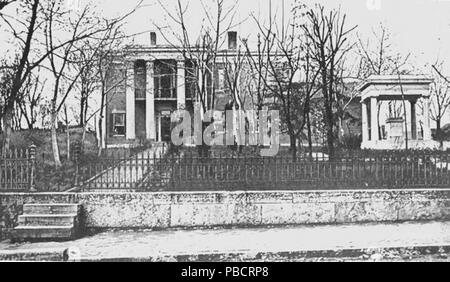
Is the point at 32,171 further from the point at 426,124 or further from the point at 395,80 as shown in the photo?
the point at 395,80

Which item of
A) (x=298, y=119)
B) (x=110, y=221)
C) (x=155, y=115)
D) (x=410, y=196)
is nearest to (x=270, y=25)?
(x=298, y=119)

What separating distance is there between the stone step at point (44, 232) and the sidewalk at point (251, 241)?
8.8 inches

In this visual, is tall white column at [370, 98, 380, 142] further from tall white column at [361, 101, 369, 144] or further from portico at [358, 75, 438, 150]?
tall white column at [361, 101, 369, 144]

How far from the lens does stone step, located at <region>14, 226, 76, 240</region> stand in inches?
319

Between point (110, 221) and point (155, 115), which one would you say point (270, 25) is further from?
point (155, 115)

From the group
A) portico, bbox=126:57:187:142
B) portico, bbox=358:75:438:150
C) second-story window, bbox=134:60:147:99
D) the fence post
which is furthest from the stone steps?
portico, bbox=358:75:438:150

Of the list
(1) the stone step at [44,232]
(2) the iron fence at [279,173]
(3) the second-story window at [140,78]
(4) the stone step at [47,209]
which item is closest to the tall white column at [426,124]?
(2) the iron fence at [279,173]

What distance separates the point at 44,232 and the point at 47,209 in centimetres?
50

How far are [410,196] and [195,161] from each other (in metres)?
4.35

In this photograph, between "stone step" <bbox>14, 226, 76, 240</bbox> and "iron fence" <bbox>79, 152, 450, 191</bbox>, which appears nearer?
"stone step" <bbox>14, 226, 76, 240</bbox>

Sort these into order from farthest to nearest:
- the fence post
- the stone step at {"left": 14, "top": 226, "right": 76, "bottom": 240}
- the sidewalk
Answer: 1. the fence post
2. the stone step at {"left": 14, "top": 226, "right": 76, "bottom": 240}
3. the sidewalk

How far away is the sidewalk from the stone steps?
0.24 metres

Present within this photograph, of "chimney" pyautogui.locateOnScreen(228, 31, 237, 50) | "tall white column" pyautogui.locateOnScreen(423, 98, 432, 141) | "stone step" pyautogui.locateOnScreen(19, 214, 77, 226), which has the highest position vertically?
"chimney" pyautogui.locateOnScreen(228, 31, 237, 50)

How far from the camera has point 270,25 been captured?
1183cm
